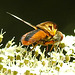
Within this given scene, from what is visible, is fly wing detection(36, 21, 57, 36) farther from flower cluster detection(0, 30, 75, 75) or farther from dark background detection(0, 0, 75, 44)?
dark background detection(0, 0, 75, 44)

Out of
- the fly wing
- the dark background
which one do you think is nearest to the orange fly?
the fly wing

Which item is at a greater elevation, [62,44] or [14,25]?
[14,25]

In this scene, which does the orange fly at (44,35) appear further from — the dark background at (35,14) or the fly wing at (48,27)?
the dark background at (35,14)

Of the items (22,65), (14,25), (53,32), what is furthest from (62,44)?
(14,25)

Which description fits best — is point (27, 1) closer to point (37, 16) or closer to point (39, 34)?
point (37, 16)

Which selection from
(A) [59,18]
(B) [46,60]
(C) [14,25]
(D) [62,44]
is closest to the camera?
(B) [46,60]

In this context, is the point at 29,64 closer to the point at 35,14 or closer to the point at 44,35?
the point at 44,35
